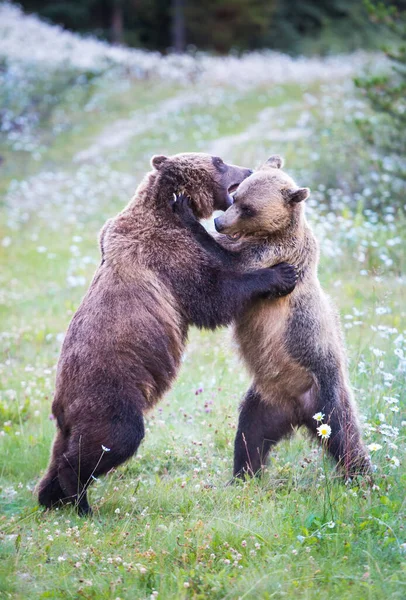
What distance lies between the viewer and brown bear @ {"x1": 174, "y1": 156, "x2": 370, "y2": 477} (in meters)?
4.61

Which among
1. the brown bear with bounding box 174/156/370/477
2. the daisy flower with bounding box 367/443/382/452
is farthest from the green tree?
the daisy flower with bounding box 367/443/382/452

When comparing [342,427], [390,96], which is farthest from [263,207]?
[390,96]

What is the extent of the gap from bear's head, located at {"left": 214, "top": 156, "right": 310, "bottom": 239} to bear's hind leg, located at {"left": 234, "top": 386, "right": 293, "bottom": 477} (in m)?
1.12

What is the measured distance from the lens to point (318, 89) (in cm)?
2409

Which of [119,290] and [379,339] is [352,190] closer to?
[379,339]

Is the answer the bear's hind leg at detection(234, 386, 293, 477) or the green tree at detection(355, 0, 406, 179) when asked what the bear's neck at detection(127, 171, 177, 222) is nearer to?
the bear's hind leg at detection(234, 386, 293, 477)

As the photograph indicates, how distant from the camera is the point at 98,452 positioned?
168 inches

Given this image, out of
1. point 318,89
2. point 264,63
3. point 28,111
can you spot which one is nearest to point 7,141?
point 28,111

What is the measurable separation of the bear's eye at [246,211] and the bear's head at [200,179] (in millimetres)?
490

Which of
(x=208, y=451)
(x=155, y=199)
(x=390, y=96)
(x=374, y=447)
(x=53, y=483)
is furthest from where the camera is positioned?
(x=390, y=96)

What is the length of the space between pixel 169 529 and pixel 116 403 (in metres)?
0.80

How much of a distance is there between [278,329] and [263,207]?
0.81 m

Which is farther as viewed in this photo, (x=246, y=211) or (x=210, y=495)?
(x=246, y=211)

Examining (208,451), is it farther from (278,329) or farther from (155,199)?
(155,199)
